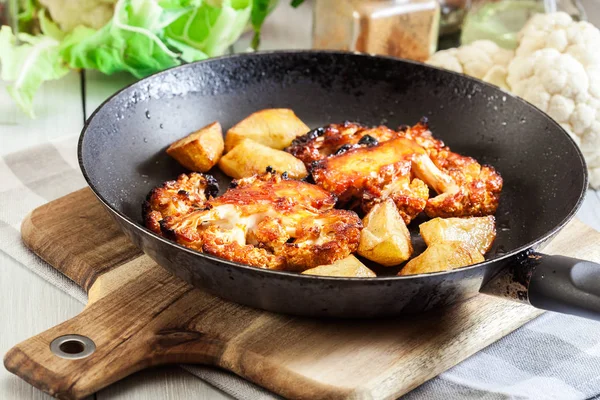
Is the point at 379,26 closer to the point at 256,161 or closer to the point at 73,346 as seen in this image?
the point at 256,161

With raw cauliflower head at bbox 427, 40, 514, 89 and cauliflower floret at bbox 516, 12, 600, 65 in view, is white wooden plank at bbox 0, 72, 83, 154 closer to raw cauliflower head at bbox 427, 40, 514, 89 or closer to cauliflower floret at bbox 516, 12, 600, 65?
raw cauliflower head at bbox 427, 40, 514, 89

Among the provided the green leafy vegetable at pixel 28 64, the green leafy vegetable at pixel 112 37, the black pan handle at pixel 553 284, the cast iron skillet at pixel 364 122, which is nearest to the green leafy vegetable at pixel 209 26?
the green leafy vegetable at pixel 112 37

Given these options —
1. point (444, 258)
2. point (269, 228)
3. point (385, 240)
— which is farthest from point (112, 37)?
point (444, 258)

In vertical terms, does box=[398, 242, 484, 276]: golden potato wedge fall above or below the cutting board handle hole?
above

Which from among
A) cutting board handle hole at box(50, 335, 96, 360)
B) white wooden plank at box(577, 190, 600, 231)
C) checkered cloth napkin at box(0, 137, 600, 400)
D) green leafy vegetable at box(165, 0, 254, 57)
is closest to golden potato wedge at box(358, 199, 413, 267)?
checkered cloth napkin at box(0, 137, 600, 400)

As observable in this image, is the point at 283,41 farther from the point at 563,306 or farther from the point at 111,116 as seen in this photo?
the point at 563,306

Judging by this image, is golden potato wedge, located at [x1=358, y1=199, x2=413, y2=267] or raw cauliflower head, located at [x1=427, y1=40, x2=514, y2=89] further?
raw cauliflower head, located at [x1=427, y1=40, x2=514, y2=89]

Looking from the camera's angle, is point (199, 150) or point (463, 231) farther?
point (199, 150)
